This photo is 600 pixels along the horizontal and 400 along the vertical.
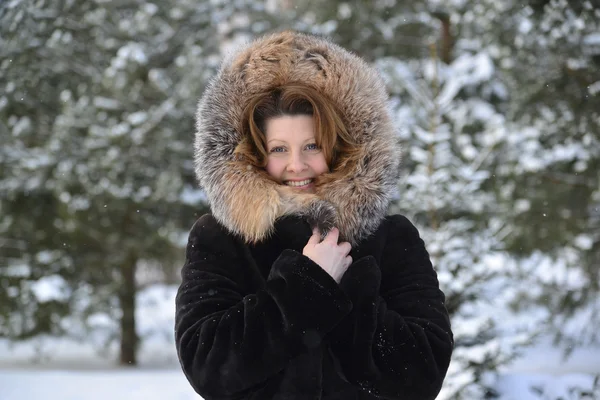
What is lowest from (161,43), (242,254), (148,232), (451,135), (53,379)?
(242,254)

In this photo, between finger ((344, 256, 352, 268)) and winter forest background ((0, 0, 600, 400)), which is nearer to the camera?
finger ((344, 256, 352, 268))

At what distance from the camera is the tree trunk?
9.72m

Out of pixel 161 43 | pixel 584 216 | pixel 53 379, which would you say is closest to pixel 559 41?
pixel 584 216

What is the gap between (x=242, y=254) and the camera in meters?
2.10

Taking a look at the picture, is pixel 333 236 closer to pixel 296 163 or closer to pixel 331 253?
pixel 331 253

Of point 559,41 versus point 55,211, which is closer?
point 559,41

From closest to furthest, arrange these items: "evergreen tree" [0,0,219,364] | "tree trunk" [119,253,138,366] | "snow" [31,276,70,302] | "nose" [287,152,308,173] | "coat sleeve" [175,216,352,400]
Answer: "coat sleeve" [175,216,352,400]
"nose" [287,152,308,173]
"evergreen tree" [0,0,219,364]
"snow" [31,276,70,302]
"tree trunk" [119,253,138,366]

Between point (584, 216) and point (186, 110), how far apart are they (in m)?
4.97

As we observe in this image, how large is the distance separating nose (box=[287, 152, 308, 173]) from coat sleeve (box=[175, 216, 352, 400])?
283mm

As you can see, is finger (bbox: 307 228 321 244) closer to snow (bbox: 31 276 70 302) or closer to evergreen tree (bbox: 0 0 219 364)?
evergreen tree (bbox: 0 0 219 364)

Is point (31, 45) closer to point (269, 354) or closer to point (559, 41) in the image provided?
point (559, 41)

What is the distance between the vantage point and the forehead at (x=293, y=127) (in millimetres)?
2023

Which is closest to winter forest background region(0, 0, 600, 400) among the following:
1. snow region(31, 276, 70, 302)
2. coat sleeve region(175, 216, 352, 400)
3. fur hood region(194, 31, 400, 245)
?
snow region(31, 276, 70, 302)

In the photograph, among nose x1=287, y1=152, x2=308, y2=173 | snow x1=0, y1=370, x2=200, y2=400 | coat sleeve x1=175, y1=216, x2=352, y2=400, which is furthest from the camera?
snow x1=0, y1=370, x2=200, y2=400
